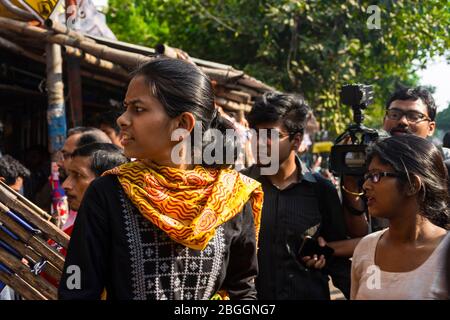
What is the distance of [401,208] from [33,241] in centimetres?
139

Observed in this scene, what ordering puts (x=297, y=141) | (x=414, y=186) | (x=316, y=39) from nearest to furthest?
(x=414, y=186), (x=297, y=141), (x=316, y=39)

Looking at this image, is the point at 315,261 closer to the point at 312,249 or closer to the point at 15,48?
the point at 312,249

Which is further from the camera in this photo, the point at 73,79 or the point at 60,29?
the point at 73,79

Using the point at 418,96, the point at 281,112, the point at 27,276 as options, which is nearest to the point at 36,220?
the point at 27,276

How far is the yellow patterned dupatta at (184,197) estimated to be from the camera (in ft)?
6.13

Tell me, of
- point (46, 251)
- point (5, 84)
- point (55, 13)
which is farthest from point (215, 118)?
point (5, 84)

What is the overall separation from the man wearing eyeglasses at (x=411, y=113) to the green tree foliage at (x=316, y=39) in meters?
5.80

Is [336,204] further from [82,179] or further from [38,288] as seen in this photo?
[38,288]

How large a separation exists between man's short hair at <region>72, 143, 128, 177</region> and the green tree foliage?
6.65 metres

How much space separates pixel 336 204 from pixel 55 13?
11.4ft

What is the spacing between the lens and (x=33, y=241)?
2.57 m

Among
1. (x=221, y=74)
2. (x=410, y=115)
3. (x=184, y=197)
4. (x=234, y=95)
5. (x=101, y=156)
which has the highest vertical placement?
(x=221, y=74)

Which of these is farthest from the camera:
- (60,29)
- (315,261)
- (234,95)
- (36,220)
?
(234,95)

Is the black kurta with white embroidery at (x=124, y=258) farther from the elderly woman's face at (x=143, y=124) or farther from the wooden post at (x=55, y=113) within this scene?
the wooden post at (x=55, y=113)
